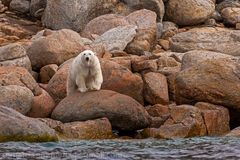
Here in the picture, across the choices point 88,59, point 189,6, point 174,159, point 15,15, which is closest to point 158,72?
point 88,59

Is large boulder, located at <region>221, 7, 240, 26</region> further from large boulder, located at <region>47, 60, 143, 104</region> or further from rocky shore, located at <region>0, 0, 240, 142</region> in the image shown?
large boulder, located at <region>47, 60, 143, 104</region>

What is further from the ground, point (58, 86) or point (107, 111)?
point (107, 111)

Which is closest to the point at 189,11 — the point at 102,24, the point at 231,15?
the point at 231,15

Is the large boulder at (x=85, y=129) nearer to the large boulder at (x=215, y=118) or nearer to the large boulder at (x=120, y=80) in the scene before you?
the large boulder at (x=215, y=118)

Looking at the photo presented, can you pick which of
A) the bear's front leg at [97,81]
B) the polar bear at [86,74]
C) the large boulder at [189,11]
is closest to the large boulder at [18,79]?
the polar bear at [86,74]

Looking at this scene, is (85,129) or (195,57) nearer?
(85,129)

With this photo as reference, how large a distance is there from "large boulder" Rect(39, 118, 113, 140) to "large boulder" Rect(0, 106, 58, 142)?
4.19 feet

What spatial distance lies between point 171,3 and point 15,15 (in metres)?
8.65

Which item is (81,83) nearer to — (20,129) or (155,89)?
(155,89)

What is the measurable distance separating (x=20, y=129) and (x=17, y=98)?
11.9 ft

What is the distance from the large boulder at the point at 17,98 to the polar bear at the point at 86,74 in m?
1.39

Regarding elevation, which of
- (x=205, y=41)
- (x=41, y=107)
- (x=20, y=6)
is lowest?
(x=20, y=6)

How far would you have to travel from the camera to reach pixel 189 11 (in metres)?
34.6

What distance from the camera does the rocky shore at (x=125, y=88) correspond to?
16.7 meters
